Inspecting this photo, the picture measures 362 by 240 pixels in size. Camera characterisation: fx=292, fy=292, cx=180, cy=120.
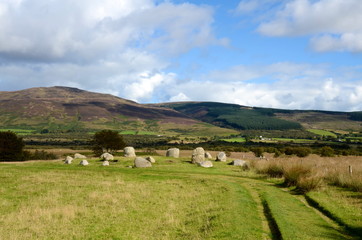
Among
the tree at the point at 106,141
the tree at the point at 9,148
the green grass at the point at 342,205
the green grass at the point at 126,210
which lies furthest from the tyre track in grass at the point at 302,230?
the tree at the point at 106,141

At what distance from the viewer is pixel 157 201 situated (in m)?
21.3

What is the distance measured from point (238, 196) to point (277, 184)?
861 centimetres

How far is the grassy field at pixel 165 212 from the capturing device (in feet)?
45.6

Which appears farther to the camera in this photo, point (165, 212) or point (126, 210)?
point (126, 210)

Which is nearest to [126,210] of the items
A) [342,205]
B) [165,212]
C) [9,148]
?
[165,212]

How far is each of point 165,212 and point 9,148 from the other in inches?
2078

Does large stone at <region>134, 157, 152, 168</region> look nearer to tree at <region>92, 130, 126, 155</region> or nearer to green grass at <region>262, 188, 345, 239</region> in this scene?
green grass at <region>262, 188, 345, 239</region>

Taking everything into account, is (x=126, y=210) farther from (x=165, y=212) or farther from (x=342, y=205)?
(x=342, y=205)

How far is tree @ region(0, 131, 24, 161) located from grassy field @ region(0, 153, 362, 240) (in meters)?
35.4

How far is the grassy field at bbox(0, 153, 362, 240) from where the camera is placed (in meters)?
13.9

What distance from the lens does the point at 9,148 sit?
5888 cm

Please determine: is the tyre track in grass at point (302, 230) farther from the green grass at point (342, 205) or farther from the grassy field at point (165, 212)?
the green grass at point (342, 205)

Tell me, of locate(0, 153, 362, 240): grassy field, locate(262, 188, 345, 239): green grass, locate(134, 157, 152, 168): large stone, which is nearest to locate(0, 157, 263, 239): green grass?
locate(0, 153, 362, 240): grassy field

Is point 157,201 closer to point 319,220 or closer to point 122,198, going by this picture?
point 122,198
